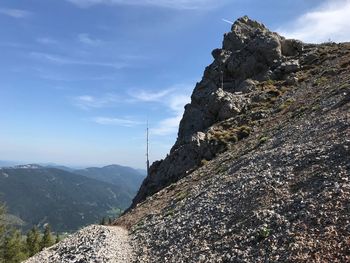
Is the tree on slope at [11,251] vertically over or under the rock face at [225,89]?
under

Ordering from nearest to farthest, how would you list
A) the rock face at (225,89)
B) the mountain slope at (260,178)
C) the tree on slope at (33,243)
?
the mountain slope at (260,178), the rock face at (225,89), the tree on slope at (33,243)

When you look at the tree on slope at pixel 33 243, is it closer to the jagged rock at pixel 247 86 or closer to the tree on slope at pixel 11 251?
the tree on slope at pixel 11 251

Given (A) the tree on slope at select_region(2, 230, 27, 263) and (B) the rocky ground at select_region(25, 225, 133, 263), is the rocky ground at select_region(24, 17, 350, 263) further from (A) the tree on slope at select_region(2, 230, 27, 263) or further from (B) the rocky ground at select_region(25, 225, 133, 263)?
(A) the tree on slope at select_region(2, 230, 27, 263)

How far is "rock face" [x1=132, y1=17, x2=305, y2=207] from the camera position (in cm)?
6034

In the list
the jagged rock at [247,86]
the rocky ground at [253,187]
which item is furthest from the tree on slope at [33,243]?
the jagged rock at [247,86]

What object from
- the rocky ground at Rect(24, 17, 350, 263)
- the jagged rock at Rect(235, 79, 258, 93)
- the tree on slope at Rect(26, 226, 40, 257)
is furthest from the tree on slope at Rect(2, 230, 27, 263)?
the jagged rock at Rect(235, 79, 258, 93)

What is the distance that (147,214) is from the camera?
43250 mm

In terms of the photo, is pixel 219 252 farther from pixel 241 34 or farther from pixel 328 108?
pixel 241 34

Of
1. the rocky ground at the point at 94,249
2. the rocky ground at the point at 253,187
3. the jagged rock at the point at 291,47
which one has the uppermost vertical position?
the jagged rock at the point at 291,47

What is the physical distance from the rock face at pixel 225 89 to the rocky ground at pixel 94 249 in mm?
19047

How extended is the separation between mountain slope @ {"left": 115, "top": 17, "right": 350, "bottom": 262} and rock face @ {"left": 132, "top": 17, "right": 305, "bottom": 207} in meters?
0.26

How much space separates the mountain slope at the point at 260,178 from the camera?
68.9 ft

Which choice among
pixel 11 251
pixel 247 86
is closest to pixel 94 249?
pixel 247 86

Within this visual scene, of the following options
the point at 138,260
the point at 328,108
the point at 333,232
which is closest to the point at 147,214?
the point at 138,260
